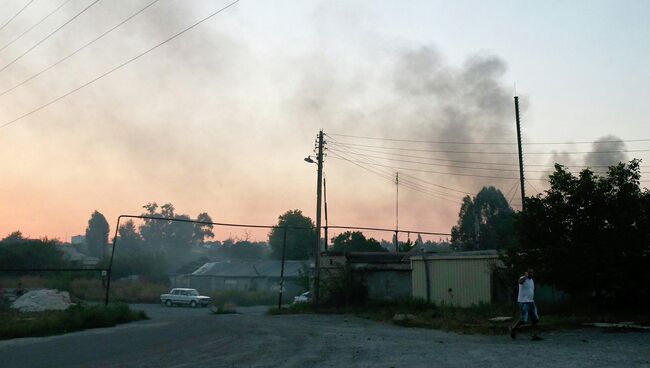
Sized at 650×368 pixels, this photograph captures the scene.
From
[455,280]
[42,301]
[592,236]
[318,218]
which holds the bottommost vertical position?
[42,301]

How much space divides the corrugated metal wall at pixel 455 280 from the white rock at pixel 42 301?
22.1m

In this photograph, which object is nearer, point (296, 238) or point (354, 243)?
point (354, 243)

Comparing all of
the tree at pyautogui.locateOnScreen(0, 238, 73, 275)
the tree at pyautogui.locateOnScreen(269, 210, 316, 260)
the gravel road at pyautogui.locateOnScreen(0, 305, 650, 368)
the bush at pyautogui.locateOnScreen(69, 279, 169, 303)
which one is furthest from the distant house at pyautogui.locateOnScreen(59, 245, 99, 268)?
the gravel road at pyautogui.locateOnScreen(0, 305, 650, 368)

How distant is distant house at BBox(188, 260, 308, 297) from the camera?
66125 millimetres

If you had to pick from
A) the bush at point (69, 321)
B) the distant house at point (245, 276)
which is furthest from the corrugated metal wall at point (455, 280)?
the distant house at point (245, 276)

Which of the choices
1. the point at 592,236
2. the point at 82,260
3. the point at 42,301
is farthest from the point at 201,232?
the point at 592,236

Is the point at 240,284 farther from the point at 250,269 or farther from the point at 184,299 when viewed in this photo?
the point at 184,299

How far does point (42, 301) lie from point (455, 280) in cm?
2675

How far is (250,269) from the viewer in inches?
2798

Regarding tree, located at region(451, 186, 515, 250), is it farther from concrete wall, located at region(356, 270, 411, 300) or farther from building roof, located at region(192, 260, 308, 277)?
concrete wall, located at region(356, 270, 411, 300)

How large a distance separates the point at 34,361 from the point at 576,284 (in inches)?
669

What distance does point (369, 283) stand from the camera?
100ft

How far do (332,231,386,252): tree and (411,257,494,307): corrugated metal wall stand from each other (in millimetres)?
32016

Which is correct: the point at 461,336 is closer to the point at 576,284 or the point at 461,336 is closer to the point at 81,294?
the point at 576,284
